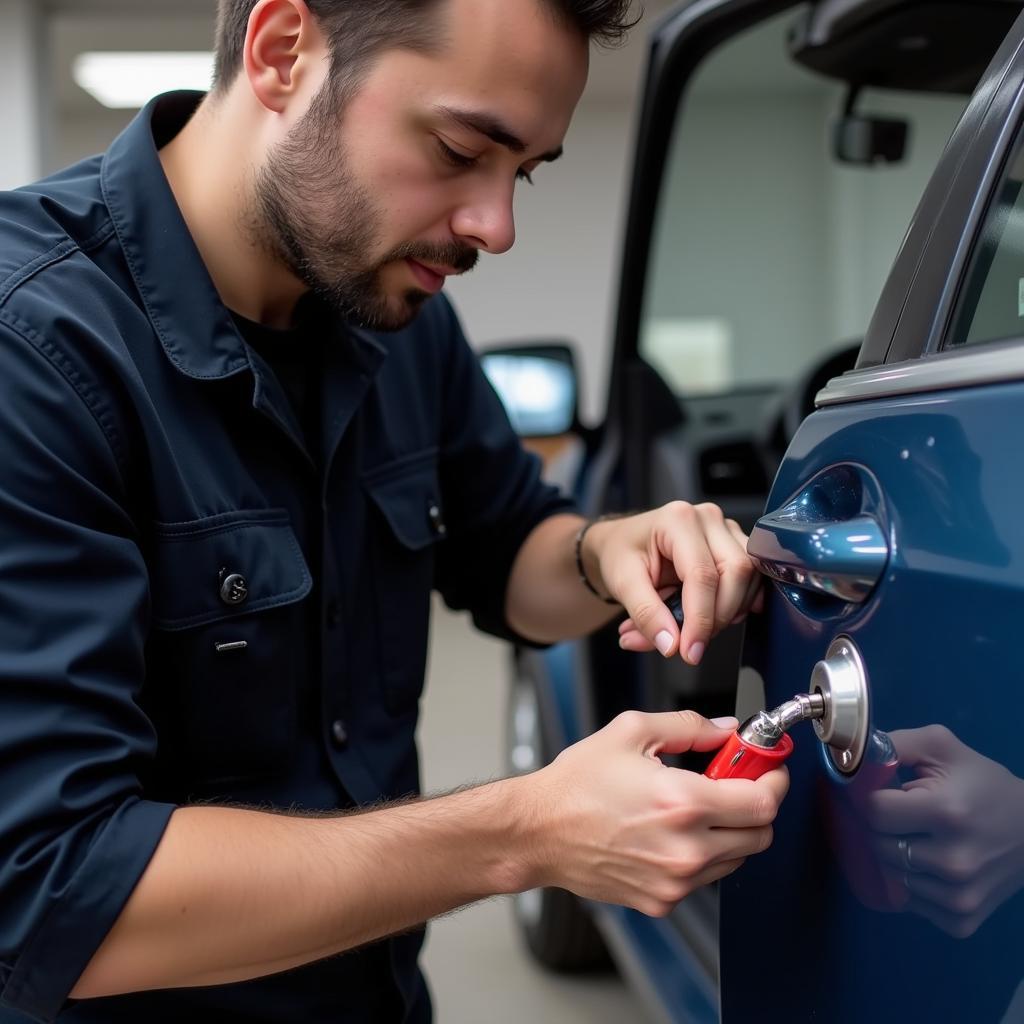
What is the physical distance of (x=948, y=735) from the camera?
2.22 ft

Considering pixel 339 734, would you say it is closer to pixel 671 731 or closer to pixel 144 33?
pixel 671 731

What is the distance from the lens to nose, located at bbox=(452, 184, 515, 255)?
1.17 metres

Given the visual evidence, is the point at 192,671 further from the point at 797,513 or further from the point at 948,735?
the point at 948,735

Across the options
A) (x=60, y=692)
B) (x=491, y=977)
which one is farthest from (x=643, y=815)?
(x=491, y=977)

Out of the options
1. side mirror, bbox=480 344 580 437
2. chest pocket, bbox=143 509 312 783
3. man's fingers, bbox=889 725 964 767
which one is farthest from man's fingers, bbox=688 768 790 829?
side mirror, bbox=480 344 580 437

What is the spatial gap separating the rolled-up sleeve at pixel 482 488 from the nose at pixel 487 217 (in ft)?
1.19

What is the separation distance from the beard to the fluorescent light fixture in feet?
21.7

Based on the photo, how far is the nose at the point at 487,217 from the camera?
1174mm

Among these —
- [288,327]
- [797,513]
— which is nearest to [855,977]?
[797,513]

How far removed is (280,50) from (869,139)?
1.14 m

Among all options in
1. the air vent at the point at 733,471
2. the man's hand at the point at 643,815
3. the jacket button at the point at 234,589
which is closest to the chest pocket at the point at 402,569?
the jacket button at the point at 234,589

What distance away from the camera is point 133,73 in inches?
305

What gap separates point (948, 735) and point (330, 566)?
2.29ft

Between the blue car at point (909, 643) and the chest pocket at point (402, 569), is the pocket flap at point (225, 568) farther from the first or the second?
the blue car at point (909, 643)
